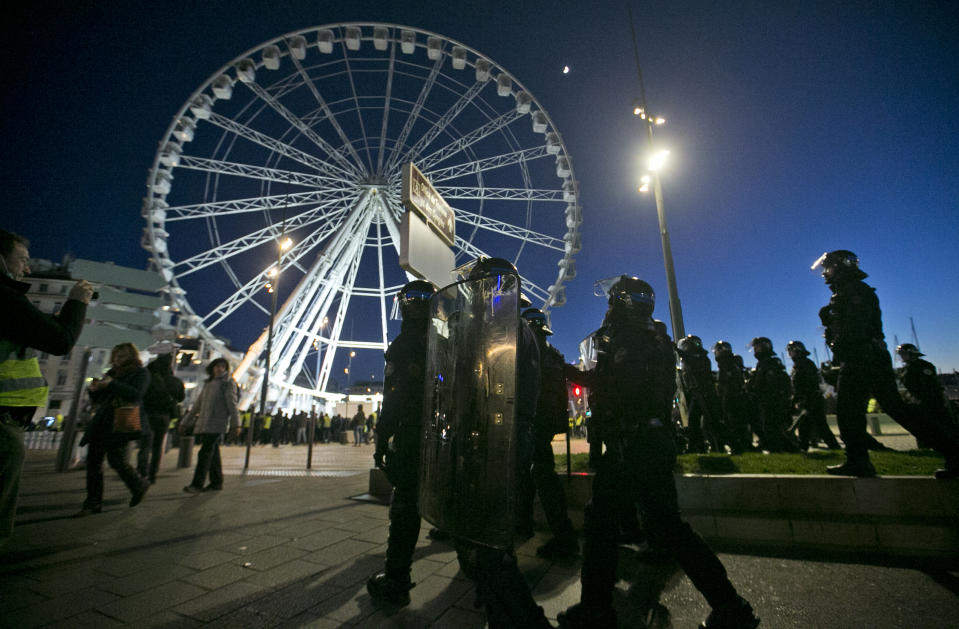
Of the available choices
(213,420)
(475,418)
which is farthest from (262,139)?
(475,418)

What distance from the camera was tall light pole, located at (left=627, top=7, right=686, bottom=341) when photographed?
280 inches

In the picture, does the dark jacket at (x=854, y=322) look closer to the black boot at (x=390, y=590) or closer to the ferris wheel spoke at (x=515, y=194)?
the black boot at (x=390, y=590)

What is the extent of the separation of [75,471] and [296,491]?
5.33m

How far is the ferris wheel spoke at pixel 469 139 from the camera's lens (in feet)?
47.5

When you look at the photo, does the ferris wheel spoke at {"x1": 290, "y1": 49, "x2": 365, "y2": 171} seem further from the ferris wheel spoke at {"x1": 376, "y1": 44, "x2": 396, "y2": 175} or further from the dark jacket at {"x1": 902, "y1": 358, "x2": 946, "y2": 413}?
the dark jacket at {"x1": 902, "y1": 358, "x2": 946, "y2": 413}

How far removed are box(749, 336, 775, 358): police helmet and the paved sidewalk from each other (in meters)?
4.40

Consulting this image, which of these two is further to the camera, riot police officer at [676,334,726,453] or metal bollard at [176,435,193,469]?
metal bollard at [176,435,193,469]

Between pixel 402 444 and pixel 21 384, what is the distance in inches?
78.9

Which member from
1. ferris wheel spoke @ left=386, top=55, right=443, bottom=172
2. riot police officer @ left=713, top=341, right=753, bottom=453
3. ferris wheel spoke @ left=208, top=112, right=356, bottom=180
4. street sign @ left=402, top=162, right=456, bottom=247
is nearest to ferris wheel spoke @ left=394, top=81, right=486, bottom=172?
ferris wheel spoke @ left=386, top=55, right=443, bottom=172

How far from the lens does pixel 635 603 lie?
215 centimetres

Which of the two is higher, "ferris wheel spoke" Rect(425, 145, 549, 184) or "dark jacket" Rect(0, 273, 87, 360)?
"ferris wheel spoke" Rect(425, 145, 549, 184)

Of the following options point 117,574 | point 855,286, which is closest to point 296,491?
point 117,574

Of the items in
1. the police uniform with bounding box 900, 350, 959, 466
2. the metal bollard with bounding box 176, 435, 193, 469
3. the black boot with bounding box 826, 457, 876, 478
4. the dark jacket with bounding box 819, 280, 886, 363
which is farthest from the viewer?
the metal bollard with bounding box 176, 435, 193, 469

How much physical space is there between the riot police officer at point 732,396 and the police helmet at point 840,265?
10.5 feet
